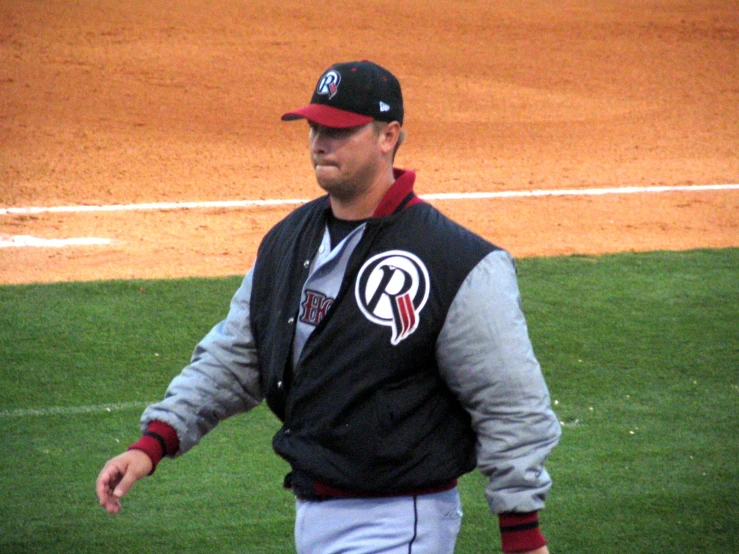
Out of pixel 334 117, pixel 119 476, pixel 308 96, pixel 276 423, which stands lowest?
pixel 276 423

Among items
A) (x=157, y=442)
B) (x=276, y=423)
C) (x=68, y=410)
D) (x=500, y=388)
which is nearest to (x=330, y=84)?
(x=500, y=388)

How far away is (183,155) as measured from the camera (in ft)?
32.8

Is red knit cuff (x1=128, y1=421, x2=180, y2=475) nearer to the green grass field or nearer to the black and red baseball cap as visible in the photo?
the black and red baseball cap

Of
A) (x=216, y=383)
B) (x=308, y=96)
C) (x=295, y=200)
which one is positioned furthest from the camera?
(x=308, y=96)

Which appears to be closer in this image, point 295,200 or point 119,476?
point 119,476

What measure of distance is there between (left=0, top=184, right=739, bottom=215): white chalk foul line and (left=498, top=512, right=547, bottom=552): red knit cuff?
681cm

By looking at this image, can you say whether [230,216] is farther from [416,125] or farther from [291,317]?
[291,317]

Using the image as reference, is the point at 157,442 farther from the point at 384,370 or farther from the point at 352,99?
the point at 352,99

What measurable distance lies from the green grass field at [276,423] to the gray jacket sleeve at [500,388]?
1.91 m

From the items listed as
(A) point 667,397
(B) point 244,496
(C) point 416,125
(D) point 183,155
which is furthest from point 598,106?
(B) point 244,496

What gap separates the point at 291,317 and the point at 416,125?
896 cm

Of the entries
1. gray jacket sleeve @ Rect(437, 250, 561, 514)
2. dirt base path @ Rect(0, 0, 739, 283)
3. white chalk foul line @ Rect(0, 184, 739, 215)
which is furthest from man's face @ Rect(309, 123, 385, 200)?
white chalk foul line @ Rect(0, 184, 739, 215)

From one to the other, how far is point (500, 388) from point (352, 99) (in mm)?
662

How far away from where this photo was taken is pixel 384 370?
7.12ft
